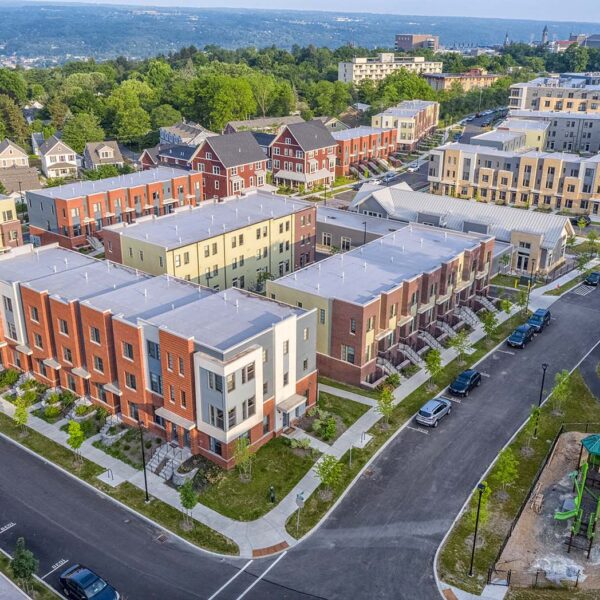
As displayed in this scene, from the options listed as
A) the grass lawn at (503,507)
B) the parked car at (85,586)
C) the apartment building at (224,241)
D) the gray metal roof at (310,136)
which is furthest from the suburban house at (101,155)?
the parked car at (85,586)

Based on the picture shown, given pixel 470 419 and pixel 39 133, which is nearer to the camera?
pixel 470 419

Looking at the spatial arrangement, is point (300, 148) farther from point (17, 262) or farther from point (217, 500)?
point (217, 500)

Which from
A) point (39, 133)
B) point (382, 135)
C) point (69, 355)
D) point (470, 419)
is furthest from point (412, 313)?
point (39, 133)

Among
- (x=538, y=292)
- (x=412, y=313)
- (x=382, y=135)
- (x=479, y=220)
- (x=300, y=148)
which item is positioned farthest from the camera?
(x=382, y=135)

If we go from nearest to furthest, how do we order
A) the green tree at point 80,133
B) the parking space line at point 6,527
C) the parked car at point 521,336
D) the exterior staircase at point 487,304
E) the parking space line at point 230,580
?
the parking space line at point 230,580, the parking space line at point 6,527, the parked car at point 521,336, the exterior staircase at point 487,304, the green tree at point 80,133

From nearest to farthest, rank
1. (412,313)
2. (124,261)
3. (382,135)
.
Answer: (412,313)
(124,261)
(382,135)

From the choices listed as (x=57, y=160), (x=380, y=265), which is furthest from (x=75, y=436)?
(x=57, y=160)

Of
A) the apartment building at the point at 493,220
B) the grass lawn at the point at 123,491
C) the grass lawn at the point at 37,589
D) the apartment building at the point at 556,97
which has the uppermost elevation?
the apartment building at the point at 556,97

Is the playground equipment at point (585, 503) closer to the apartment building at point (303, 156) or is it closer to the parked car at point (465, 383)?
the parked car at point (465, 383)

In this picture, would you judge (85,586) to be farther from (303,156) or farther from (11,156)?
(11,156)
